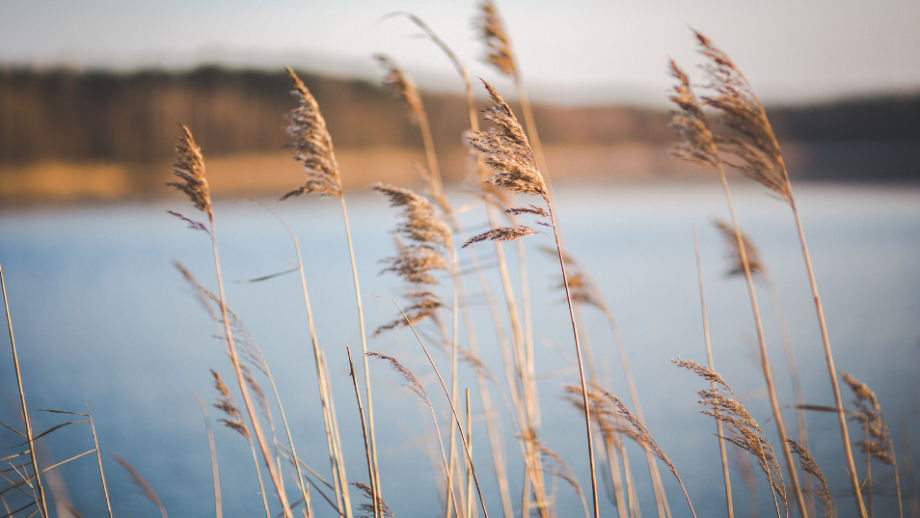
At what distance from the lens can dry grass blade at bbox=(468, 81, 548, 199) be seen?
53.1 inches

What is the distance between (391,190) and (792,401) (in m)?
5.95

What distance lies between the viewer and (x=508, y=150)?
1.36m

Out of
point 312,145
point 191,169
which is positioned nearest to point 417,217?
point 312,145

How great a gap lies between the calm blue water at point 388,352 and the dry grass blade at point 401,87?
604mm

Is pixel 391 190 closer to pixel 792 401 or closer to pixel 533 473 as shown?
pixel 533 473

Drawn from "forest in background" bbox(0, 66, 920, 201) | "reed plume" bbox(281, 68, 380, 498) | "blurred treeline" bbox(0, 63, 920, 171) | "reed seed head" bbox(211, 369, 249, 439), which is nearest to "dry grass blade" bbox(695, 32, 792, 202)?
"reed plume" bbox(281, 68, 380, 498)

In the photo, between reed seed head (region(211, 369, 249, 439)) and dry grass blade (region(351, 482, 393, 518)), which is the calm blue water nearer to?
reed seed head (region(211, 369, 249, 439))

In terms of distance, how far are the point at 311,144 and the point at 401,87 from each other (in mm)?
975

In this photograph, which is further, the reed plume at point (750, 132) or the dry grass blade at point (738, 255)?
the dry grass blade at point (738, 255)

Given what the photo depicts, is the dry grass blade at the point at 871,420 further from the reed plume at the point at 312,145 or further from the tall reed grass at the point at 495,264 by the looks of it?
the reed plume at the point at 312,145

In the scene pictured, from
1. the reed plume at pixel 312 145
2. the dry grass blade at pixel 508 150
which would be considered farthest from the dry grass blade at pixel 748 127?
the reed plume at pixel 312 145

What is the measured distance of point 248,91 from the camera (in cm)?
4000

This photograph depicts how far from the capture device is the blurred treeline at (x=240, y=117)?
3034cm

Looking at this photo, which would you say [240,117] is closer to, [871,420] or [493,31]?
[493,31]
